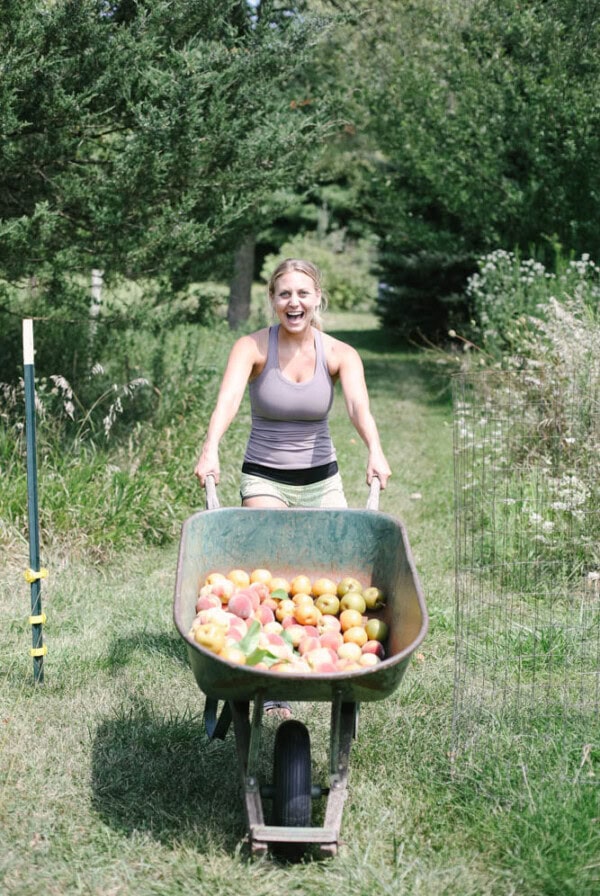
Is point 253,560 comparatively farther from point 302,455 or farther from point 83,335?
point 83,335

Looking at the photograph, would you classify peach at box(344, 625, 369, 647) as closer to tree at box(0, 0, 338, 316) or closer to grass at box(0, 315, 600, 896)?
grass at box(0, 315, 600, 896)

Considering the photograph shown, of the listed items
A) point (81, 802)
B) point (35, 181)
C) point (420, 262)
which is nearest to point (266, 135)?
point (35, 181)

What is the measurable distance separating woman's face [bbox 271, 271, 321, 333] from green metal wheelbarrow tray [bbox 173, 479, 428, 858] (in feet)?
2.38

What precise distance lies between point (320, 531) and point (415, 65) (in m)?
9.58

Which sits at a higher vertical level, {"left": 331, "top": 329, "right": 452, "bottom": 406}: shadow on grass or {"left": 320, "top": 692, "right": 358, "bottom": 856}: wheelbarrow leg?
{"left": 331, "top": 329, "right": 452, "bottom": 406}: shadow on grass

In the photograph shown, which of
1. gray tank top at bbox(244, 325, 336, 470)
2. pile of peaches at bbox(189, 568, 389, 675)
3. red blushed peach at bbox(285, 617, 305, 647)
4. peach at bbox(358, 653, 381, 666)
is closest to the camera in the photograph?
pile of peaches at bbox(189, 568, 389, 675)

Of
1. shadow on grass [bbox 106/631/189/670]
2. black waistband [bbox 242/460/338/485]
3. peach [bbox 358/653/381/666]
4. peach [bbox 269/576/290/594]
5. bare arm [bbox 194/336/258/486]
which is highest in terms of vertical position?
bare arm [bbox 194/336/258/486]

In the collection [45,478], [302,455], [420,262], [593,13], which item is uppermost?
[593,13]

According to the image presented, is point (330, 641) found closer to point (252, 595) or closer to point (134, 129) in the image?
point (252, 595)

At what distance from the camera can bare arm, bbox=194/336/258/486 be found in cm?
339

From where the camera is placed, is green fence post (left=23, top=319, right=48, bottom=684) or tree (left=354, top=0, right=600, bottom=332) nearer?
green fence post (left=23, top=319, right=48, bottom=684)

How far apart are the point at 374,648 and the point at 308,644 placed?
0.72 ft

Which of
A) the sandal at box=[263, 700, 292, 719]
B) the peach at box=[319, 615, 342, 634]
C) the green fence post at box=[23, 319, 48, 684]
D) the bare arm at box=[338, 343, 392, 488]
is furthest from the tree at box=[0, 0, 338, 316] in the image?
the peach at box=[319, 615, 342, 634]

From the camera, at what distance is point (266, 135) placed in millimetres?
6055
